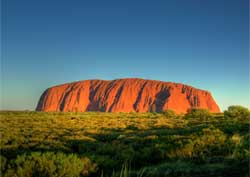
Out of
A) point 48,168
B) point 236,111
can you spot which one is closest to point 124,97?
point 236,111

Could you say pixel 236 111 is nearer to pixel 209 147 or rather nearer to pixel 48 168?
pixel 209 147

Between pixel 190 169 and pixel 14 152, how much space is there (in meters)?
6.62

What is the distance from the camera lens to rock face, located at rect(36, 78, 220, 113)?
359ft

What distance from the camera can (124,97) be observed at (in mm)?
111750

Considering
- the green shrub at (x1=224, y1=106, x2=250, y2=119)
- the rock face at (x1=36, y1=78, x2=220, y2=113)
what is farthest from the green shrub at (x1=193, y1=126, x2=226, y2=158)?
the rock face at (x1=36, y1=78, x2=220, y2=113)

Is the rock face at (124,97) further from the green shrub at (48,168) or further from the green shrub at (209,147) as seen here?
the green shrub at (48,168)

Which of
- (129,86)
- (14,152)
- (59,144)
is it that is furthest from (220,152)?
(129,86)

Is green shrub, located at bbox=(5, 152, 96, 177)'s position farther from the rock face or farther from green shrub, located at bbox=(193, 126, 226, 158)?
the rock face

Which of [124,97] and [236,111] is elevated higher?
[124,97]

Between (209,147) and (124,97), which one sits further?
(124,97)

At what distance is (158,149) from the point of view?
29.7 ft

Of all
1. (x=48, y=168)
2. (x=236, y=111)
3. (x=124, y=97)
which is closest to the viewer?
(x=48, y=168)

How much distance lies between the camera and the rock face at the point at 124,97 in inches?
4312

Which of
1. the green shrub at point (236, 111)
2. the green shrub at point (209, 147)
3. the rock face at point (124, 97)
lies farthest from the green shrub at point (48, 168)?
the rock face at point (124, 97)
